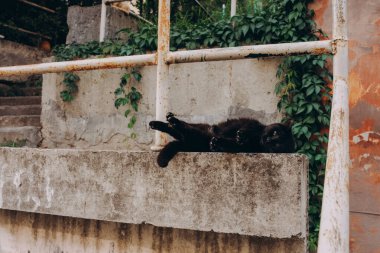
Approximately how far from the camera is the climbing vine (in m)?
3.93

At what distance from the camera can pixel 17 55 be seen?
7.14m

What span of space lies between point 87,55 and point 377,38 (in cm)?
347

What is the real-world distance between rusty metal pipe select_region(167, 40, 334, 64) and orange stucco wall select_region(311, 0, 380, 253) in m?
2.20

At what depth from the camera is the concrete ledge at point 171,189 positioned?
172 centimetres

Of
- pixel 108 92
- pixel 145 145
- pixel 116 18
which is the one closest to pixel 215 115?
pixel 145 145

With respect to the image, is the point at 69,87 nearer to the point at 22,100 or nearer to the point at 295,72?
the point at 22,100

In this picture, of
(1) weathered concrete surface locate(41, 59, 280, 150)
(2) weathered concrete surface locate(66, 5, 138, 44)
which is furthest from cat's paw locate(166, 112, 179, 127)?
(2) weathered concrete surface locate(66, 5, 138, 44)

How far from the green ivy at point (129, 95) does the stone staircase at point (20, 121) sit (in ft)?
4.38

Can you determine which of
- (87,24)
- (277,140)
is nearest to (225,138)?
(277,140)

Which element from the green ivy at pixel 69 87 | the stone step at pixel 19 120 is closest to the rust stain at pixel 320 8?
the green ivy at pixel 69 87

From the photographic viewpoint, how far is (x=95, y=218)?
2.13m

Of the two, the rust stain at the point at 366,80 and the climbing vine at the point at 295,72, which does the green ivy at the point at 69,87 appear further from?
the rust stain at the point at 366,80

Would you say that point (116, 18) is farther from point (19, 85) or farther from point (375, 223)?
point (375, 223)

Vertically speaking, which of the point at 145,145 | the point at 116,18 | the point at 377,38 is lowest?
the point at 145,145
